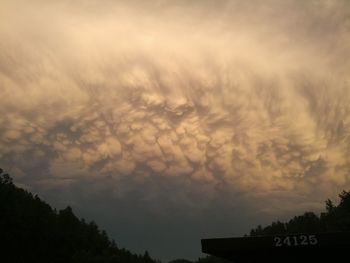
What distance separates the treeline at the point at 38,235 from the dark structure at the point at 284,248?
6114 cm

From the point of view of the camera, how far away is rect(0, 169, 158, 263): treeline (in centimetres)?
7425

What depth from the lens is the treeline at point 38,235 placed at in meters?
74.2

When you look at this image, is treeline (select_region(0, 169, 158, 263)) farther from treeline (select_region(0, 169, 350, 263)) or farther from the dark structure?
the dark structure

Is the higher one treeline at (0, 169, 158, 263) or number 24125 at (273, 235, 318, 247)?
treeline at (0, 169, 158, 263)

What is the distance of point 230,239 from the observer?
18031 millimetres

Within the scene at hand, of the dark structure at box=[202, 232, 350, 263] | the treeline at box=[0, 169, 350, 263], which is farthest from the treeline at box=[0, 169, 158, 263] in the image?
the dark structure at box=[202, 232, 350, 263]

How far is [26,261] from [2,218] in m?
14.2

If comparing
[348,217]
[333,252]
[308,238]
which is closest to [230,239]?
[308,238]

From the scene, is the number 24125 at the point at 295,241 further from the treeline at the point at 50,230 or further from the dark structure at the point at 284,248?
the treeline at the point at 50,230

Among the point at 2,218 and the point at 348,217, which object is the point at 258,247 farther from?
the point at 348,217

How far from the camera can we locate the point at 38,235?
84688 mm

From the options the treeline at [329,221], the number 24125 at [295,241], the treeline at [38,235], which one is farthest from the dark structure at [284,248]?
the treeline at [329,221]

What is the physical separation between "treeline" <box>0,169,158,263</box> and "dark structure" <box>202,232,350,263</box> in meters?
61.1

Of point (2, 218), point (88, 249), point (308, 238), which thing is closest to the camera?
point (308, 238)
